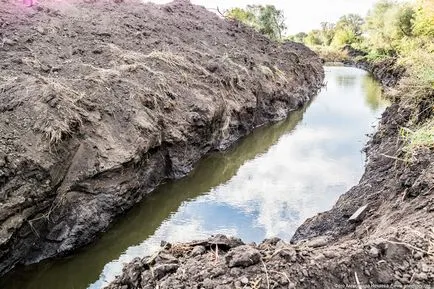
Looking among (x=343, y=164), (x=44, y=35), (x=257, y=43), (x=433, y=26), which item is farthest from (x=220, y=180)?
(x=257, y=43)

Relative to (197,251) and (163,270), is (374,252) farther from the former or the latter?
(163,270)

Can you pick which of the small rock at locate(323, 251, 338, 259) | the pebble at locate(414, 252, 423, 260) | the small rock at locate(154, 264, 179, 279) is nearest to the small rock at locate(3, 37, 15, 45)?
the small rock at locate(154, 264, 179, 279)

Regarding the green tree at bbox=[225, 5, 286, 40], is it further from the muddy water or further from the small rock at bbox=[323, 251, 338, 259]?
the small rock at bbox=[323, 251, 338, 259]

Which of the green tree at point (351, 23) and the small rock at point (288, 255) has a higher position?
the green tree at point (351, 23)

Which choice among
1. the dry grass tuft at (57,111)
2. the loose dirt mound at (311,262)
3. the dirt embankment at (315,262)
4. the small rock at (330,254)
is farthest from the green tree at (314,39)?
the small rock at (330,254)

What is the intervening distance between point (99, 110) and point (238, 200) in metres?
3.37

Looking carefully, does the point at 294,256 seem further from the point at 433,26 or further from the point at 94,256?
the point at 433,26

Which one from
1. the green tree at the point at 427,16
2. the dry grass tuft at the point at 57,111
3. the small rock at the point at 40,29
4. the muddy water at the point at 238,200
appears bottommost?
the muddy water at the point at 238,200

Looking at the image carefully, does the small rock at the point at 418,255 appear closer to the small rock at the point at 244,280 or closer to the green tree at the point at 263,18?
the small rock at the point at 244,280

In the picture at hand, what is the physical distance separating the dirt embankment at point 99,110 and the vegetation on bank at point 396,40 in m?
4.79

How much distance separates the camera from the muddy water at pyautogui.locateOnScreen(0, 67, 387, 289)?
22.7 feet

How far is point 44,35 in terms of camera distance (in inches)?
448

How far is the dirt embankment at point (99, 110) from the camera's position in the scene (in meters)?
6.82

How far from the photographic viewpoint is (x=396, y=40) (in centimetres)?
3077
